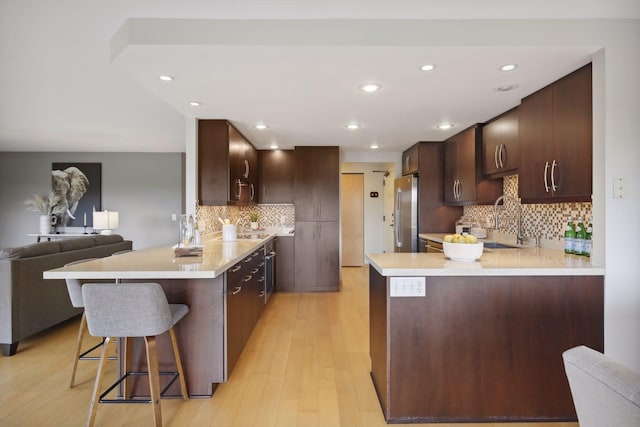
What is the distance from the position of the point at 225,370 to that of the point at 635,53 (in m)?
3.25

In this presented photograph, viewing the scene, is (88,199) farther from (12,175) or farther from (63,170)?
(12,175)

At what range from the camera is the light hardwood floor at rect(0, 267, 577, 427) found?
6.65ft

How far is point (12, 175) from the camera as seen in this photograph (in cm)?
684

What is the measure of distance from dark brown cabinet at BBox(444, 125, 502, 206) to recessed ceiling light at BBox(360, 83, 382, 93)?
1806 mm

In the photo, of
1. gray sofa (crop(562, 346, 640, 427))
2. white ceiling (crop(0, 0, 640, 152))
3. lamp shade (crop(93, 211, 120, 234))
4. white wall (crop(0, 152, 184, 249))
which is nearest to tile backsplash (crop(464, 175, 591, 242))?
white ceiling (crop(0, 0, 640, 152))

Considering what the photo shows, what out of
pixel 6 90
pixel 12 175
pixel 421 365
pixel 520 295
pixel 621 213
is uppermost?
pixel 6 90

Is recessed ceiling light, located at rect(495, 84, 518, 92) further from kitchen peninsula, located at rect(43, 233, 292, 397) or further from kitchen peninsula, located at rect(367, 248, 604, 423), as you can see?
kitchen peninsula, located at rect(43, 233, 292, 397)

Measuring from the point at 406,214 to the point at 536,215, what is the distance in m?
2.02

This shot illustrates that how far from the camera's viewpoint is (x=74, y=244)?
3621 millimetres

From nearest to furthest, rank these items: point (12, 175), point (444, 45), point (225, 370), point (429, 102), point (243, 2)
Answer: point (243, 2), point (444, 45), point (225, 370), point (429, 102), point (12, 175)

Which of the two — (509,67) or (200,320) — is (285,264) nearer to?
(200,320)

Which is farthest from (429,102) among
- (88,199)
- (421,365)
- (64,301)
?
(88,199)

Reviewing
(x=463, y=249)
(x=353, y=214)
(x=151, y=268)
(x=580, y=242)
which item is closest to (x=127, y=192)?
(x=353, y=214)

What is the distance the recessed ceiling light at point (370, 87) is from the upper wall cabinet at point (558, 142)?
1286mm
